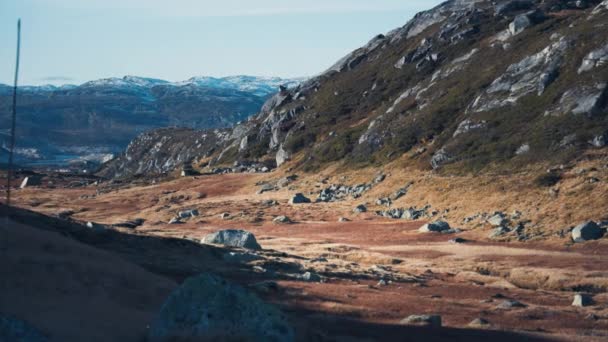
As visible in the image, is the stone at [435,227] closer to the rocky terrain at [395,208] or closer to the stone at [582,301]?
the rocky terrain at [395,208]

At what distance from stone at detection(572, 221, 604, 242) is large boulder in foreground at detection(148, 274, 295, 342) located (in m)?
44.7

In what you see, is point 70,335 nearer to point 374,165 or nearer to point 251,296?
point 251,296

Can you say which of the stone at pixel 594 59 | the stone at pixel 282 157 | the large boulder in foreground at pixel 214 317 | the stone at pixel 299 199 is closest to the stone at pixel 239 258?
the large boulder in foreground at pixel 214 317

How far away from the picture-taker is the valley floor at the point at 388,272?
32.7 metres

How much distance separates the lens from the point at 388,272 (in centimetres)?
5250

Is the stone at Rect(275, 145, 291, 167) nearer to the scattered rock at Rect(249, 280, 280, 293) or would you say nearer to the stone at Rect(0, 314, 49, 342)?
the scattered rock at Rect(249, 280, 280, 293)

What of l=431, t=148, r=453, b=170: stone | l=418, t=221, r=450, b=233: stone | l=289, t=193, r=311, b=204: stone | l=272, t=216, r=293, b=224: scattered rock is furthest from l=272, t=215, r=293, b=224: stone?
l=431, t=148, r=453, b=170: stone

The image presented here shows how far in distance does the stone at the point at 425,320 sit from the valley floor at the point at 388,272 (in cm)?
74

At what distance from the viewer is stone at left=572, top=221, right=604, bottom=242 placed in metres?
61.2

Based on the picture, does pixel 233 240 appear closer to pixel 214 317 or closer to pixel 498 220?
pixel 498 220

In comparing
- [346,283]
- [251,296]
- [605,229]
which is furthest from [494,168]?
[251,296]

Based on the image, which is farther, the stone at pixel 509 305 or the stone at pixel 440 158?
the stone at pixel 440 158

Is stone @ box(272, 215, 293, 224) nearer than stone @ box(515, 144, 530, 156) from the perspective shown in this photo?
No

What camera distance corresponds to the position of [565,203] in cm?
7031
